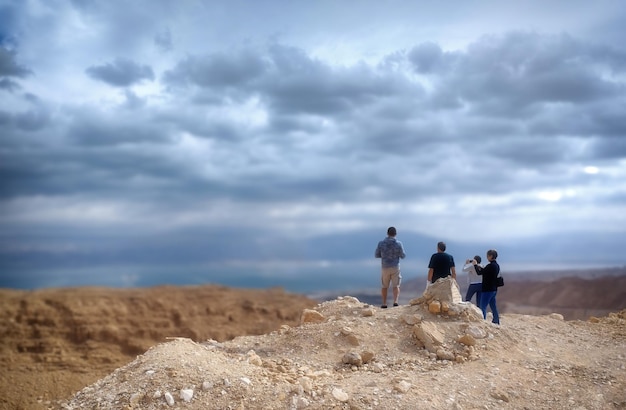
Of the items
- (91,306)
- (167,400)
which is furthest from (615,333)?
(91,306)

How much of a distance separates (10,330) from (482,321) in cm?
3356

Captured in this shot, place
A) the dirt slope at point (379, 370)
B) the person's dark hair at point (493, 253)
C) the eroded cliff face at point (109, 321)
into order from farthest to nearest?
the eroded cliff face at point (109, 321) < the person's dark hair at point (493, 253) < the dirt slope at point (379, 370)

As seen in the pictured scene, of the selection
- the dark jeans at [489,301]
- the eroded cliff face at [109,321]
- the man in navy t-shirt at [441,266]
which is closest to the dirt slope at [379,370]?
the dark jeans at [489,301]

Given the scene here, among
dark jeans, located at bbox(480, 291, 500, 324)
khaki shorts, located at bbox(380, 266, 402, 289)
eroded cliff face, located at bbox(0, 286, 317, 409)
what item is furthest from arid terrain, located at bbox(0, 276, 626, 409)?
eroded cliff face, located at bbox(0, 286, 317, 409)

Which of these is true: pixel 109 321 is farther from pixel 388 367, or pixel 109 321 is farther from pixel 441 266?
pixel 388 367

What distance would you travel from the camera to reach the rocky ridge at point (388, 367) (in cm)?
821

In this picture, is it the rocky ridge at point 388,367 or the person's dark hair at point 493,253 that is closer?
the rocky ridge at point 388,367

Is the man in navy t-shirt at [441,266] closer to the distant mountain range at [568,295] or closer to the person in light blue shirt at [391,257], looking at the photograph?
the person in light blue shirt at [391,257]

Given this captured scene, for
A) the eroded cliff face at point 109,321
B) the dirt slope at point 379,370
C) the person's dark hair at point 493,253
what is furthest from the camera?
the eroded cliff face at point 109,321

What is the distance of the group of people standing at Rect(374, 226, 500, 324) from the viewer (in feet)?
40.5

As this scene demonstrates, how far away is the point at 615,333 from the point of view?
13312 mm

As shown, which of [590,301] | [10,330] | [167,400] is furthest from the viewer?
[590,301]

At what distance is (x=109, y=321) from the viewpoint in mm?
35906

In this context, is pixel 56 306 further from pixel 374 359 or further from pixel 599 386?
pixel 599 386
